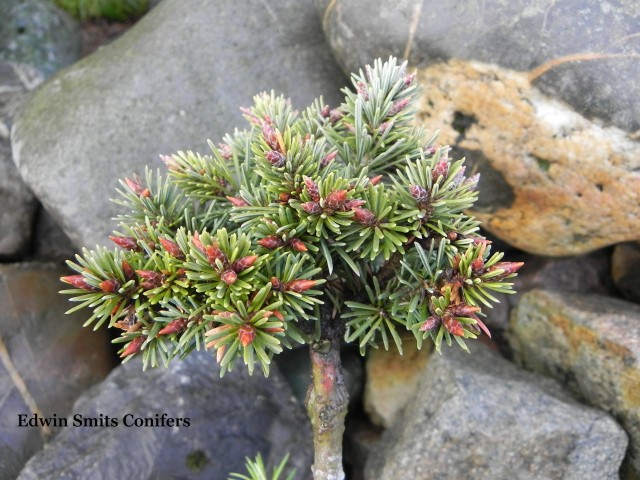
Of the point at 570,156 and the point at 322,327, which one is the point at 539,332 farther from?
the point at 322,327

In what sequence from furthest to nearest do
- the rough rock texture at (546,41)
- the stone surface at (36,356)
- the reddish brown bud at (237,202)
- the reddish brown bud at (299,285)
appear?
the stone surface at (36,356), the rough rock texture at (546,41), the reddish brown bud at (237,202), the reddish brown bud at (299,285)

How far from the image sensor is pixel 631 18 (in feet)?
9.01

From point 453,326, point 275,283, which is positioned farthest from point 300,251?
point 453,326

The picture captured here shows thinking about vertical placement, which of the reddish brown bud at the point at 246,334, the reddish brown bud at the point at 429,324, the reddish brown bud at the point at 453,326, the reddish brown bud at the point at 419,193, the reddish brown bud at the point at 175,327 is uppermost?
the reddish brown bud at the point at 419,193

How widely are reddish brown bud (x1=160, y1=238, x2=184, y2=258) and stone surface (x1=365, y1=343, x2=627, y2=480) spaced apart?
167cm

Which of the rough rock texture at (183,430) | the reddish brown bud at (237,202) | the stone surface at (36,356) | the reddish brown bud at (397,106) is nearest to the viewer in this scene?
the reddish brown bud at (237,202)

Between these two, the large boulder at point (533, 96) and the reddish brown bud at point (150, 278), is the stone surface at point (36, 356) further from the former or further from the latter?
the large boulder at point (533, 96)

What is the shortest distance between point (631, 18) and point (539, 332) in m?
1.75

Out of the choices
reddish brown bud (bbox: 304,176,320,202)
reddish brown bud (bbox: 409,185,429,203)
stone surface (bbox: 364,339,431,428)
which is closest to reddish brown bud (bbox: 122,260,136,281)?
reddish brown bud (bbox: 304,176,320,202)

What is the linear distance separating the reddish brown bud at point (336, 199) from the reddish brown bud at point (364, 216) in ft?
0.19

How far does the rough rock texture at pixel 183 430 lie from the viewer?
3000mm

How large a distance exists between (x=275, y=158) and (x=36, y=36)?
404 centimetres

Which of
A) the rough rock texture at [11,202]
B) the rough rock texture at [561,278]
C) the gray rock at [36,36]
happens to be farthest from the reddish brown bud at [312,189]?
the gray rock at [36,36]

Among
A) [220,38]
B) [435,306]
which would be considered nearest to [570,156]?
[435,306]
